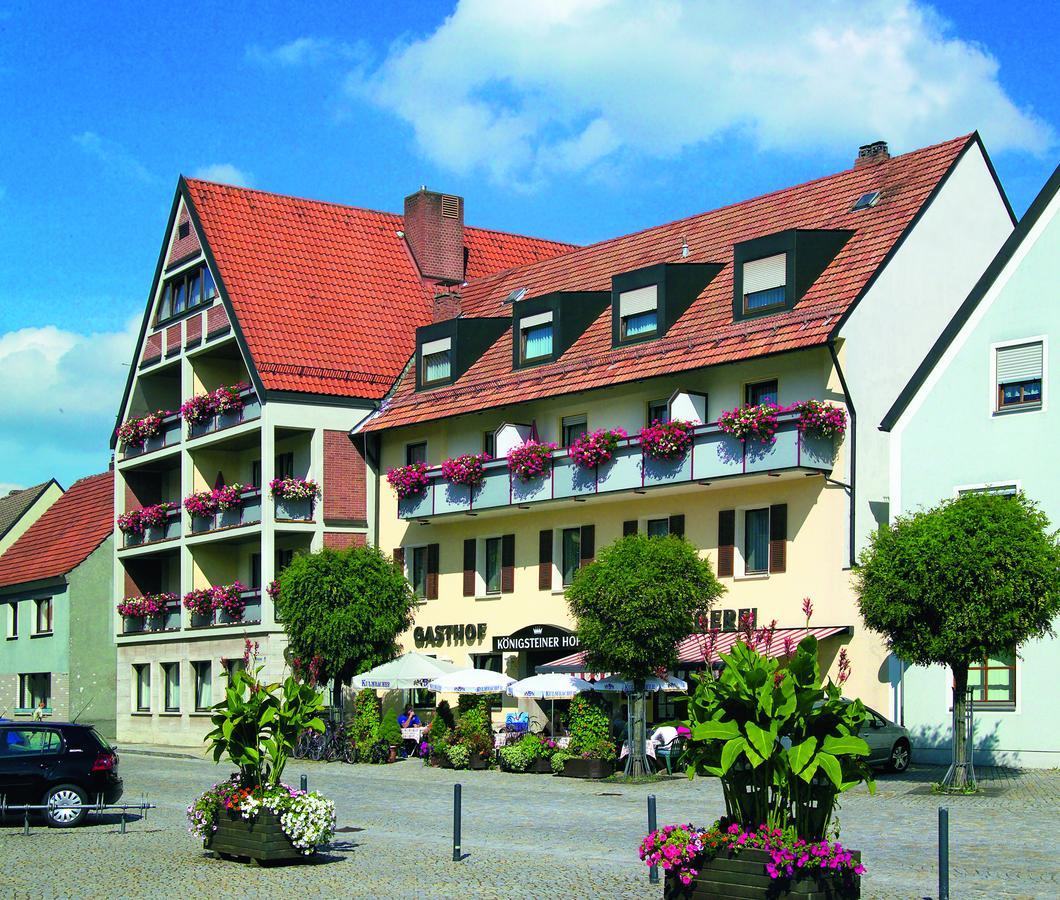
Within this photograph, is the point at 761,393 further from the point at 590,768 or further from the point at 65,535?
the point at 65,535

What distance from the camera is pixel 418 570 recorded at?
48.1m

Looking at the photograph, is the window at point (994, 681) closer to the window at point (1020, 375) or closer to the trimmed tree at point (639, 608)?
the window at point (1020, 375)

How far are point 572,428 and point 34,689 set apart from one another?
27973mm

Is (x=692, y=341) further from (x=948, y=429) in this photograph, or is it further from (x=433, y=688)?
(x=433, y=688)

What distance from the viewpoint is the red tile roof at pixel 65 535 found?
61.1 metres

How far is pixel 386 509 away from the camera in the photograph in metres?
49.0

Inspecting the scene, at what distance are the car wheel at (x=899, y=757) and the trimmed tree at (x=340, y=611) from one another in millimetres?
15485

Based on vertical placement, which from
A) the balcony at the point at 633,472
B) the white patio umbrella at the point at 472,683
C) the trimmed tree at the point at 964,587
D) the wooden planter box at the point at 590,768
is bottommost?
the wooden planter box at the point at 590,768

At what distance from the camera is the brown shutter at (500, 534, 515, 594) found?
4459cm

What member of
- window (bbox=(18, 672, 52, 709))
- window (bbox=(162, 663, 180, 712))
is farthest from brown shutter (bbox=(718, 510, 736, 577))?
window (bbox=(18, 672, 52, 709))

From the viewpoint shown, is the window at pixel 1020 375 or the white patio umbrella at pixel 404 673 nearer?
the window at pixel 1020 375

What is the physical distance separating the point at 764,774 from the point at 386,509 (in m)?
34.7

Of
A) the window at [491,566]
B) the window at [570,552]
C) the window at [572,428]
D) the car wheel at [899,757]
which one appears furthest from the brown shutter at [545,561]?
the car wheel at [899,757]

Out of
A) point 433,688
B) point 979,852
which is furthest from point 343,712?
point 979,852
